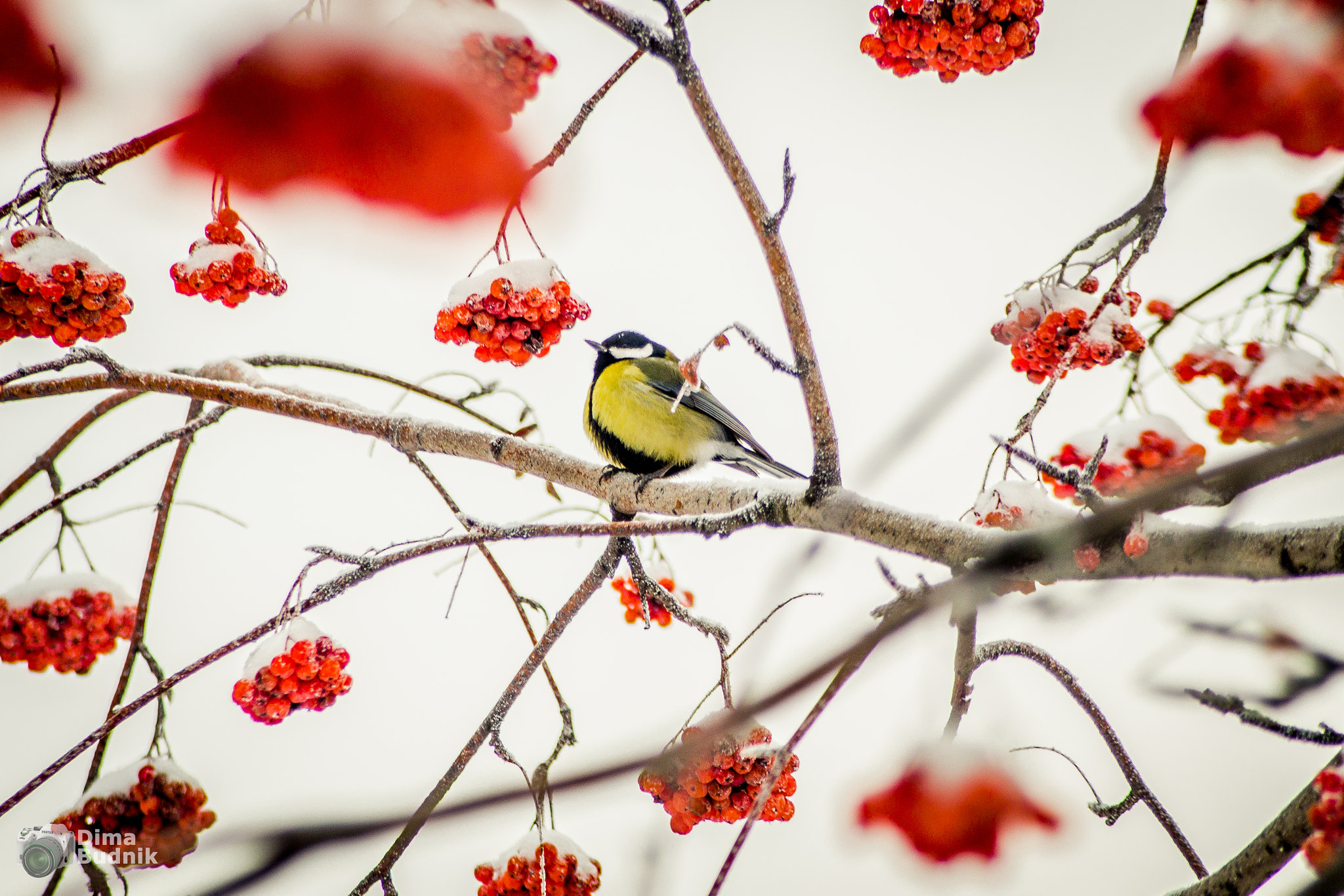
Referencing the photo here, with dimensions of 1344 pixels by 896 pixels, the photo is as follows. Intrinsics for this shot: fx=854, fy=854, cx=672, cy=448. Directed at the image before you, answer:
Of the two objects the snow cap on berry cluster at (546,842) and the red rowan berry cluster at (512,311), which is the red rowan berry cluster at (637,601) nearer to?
the snow cap on berry cluster at (546,842)

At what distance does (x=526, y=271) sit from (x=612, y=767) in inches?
34.1

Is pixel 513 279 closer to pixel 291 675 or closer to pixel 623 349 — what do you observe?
pixel 291 675

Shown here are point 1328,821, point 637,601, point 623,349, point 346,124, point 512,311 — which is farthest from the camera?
point 623,349

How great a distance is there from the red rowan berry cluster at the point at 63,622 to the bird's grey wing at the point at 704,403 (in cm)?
106

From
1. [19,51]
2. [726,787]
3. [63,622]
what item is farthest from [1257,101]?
[63,622]

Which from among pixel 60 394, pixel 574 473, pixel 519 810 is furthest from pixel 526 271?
pixel 519 810

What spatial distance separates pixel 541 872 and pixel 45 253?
33.8 inches

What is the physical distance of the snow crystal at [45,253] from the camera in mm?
871

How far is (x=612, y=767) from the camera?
0.21m

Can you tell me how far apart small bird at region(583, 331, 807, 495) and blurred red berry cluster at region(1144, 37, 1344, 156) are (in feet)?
4.06

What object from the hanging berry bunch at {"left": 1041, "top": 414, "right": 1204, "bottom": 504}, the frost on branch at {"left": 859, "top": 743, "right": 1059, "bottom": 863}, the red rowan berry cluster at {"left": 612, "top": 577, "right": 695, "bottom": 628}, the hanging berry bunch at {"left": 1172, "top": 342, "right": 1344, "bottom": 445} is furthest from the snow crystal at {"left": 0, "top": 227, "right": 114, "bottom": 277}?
the hanging berry bunch at {"left": 1172, "top": 342, "right": 1344, "bottom": 445}

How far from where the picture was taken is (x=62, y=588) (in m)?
1.25

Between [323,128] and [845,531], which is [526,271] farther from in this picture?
[323,128]

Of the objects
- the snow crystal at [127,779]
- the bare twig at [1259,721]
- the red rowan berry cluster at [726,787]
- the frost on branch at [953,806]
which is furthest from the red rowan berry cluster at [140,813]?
the bare twig at [1259,721]
